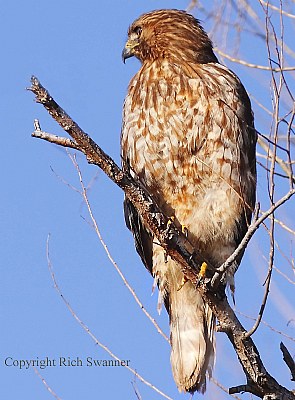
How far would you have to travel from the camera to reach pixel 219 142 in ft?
14.0

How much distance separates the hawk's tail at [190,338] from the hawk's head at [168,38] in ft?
4.41

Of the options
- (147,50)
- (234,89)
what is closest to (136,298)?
(234,89)

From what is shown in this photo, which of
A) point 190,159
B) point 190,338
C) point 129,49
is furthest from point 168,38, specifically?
point 190,338

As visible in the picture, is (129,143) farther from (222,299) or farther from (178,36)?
(222,299)

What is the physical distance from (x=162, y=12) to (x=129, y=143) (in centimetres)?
100

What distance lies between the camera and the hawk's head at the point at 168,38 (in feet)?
15.5

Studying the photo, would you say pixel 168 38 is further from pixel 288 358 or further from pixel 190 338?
pixel 288 358

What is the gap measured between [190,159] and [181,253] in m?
0.63

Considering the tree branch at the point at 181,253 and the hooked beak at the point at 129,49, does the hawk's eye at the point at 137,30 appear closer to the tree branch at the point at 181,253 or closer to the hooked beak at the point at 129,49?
the hooked beak at the point at 129,49

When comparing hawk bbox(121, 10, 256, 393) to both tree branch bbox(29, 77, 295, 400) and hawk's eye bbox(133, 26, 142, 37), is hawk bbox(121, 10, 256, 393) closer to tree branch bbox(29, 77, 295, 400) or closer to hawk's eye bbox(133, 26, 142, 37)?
hawk's eye bbox(133, 26, 142, 37)

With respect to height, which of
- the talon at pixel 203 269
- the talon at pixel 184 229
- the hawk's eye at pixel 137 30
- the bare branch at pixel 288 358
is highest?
the hawk's eye at pixel 137 30

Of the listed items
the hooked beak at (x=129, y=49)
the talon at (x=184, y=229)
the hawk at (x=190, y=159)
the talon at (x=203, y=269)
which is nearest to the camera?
the talon at (x=203, y=269)

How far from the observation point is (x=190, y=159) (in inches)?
169

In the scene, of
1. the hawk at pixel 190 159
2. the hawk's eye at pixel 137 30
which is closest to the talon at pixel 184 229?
the hawk at pixel 190 159
